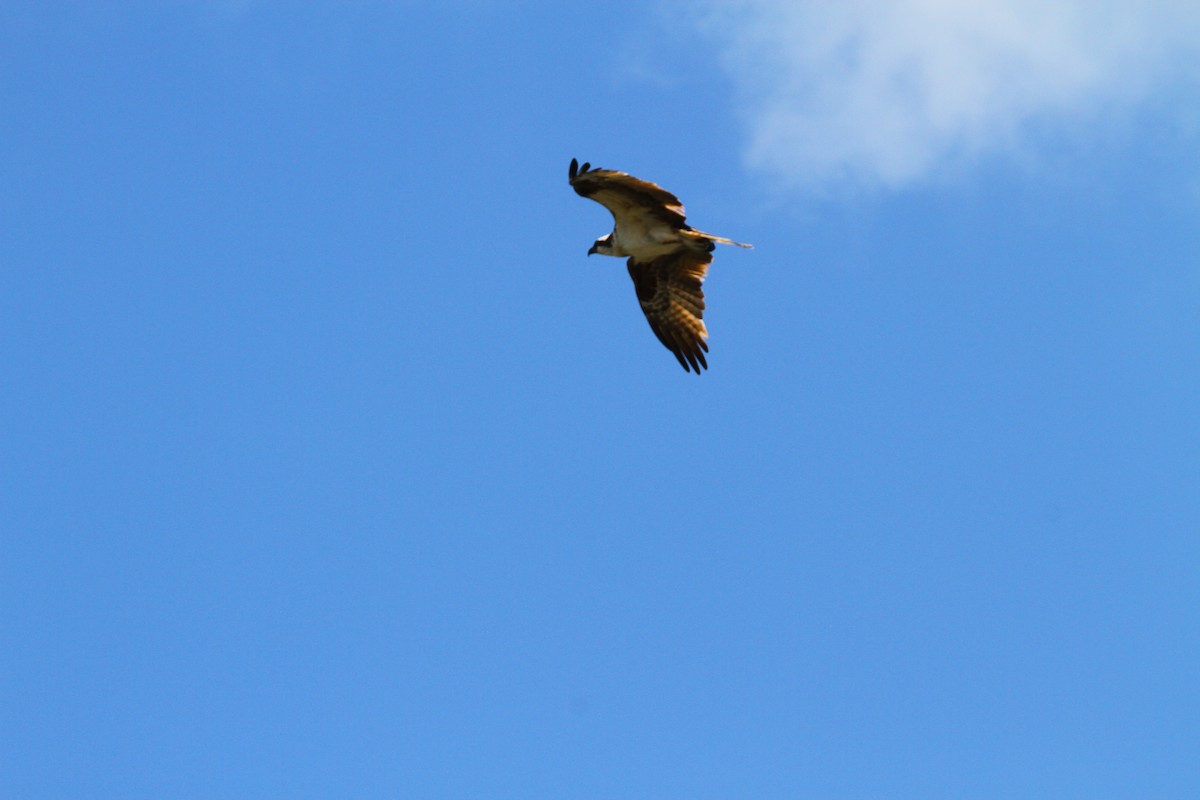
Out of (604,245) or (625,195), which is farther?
(604,245)

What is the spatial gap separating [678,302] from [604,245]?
1232mm

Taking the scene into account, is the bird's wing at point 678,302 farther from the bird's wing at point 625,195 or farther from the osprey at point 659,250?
the bird's wing at point 625,195

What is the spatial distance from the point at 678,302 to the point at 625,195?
2.00 m

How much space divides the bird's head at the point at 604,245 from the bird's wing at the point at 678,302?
1.44ft

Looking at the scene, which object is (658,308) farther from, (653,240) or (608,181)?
(608,181)

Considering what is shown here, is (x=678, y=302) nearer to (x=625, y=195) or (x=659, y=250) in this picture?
(x=659, y=250)

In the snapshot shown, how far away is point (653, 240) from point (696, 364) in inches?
68.6

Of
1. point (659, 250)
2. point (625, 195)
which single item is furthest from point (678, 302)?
point (625, 195)

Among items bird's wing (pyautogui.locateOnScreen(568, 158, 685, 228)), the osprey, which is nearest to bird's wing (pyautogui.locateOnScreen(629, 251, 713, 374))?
the osprey

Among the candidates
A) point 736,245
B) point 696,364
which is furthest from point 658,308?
point 736,245

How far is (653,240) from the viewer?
16609mm

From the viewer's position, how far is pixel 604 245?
55.6 feet

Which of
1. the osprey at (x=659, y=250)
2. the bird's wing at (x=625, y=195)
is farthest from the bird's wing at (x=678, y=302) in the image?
the bird's wing at (x=625, y=195)

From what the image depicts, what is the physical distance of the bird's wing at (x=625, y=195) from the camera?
15469 mm
